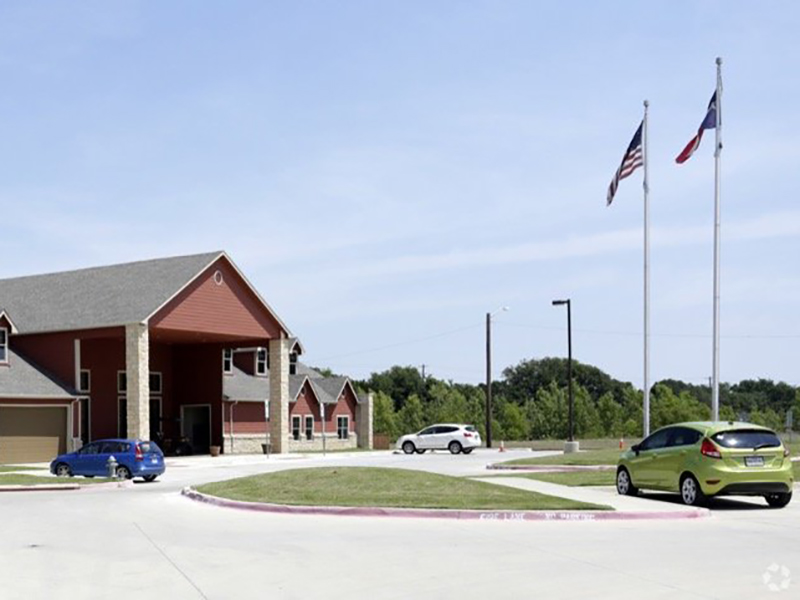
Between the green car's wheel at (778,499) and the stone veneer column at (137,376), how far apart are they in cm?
3380

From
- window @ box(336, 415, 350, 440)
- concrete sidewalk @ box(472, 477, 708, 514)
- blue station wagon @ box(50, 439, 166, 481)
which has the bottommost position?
window @ box(336, 415, 350, 440)

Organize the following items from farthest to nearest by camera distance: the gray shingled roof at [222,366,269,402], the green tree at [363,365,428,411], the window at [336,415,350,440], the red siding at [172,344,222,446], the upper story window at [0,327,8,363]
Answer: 1. the green tree at [363,365,428,411]
2. the window at [336,415,350,440]
3. the gray shingled roof at [222,366,269,402]
4. the red siding at [172,344,222,446]
5. the upper story window at [0,327,8,363]

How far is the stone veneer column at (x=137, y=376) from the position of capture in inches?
1956

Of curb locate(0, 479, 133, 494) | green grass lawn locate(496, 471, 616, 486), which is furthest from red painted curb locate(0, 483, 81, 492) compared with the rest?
green grass lawn locate(496, 471, 616, 486)

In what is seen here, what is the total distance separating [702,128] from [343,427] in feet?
151

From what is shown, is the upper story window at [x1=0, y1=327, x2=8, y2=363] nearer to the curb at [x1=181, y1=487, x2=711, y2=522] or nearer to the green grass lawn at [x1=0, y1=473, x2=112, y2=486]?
the green grass lawn at [x1=0, y1=473, x2=112, y2=486]

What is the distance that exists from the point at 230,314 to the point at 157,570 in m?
42.4

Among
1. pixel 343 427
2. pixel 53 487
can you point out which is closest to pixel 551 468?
pixel 53 487

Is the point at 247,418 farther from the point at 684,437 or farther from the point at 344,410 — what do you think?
the point at 684,437

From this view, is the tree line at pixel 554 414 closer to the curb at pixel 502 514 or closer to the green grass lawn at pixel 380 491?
the green grass lawn at pixel 380 491

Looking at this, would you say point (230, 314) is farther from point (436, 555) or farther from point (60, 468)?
point (436, 555)

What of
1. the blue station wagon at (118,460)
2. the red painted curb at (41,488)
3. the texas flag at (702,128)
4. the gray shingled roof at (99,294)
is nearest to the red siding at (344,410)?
the gray shingled roof at (99,294)

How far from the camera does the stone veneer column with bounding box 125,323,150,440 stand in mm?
49688

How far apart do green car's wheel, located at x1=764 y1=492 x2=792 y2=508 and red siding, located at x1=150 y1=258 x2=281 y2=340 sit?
34273 mm
